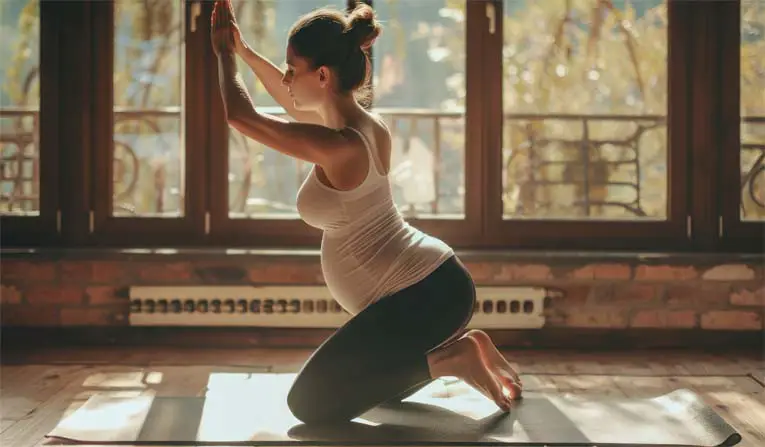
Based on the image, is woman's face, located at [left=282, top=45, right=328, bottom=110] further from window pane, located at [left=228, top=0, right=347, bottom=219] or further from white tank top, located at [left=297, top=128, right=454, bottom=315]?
window pane, located at [left=228, top=0, right=347, bottom=219]

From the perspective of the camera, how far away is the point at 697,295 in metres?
4.00

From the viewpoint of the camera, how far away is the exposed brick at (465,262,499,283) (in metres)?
3.95

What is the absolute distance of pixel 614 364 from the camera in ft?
12.0

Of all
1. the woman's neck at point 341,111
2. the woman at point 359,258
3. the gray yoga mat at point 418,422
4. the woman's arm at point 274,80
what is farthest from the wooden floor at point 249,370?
the woman's neck at point 341,111

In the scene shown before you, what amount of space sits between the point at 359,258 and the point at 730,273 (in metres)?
2.06

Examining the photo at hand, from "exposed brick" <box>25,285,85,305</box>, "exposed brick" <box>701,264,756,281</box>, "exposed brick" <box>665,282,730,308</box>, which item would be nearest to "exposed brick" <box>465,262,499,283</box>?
"exposed brick" <box>665,282,730,308</box>

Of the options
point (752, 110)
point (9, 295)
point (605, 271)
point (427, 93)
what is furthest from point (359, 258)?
point (752, 110)

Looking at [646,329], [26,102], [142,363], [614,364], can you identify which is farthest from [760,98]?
[26,102]

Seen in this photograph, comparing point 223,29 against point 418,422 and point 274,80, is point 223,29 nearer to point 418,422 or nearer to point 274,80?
point 274,80

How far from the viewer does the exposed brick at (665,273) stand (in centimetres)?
398

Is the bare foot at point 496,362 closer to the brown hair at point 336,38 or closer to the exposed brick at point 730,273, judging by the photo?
the brown hair at point 336,38

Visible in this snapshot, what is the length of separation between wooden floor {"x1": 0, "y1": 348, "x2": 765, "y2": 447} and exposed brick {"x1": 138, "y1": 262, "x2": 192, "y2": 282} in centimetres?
29

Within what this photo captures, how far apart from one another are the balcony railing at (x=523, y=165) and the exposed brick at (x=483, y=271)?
1.15 feet

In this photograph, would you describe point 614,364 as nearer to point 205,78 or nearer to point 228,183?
point 228,183
